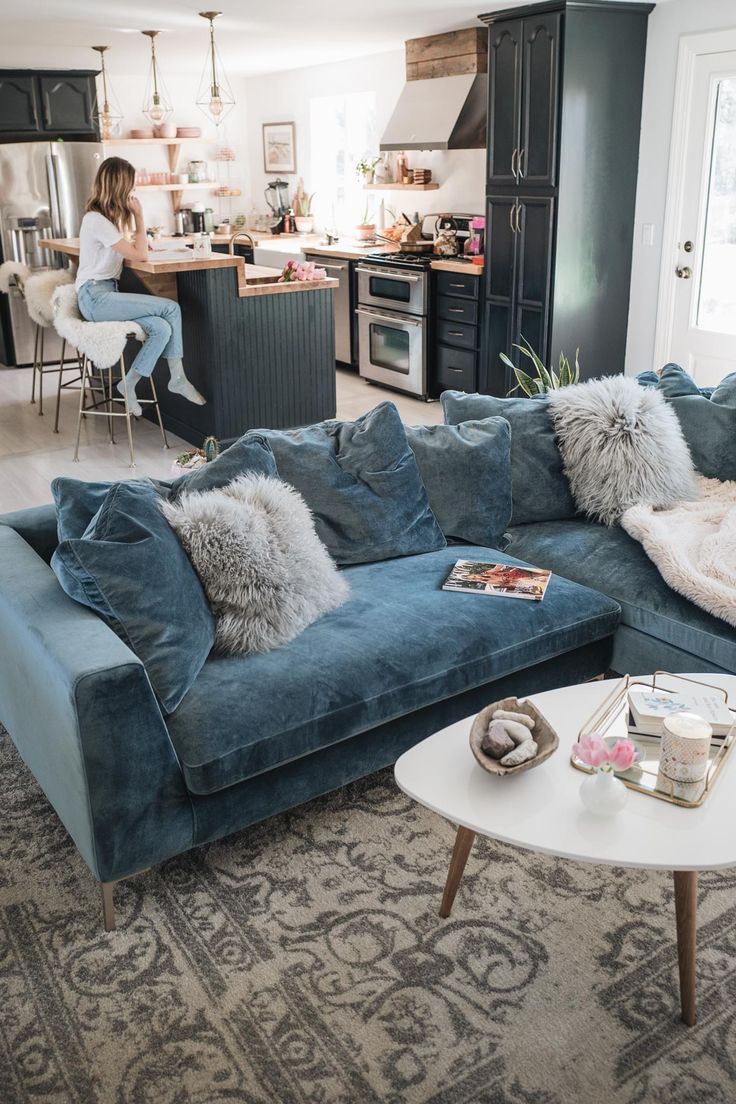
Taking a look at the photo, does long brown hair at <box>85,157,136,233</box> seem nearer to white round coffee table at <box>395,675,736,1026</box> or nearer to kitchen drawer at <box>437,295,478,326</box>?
kitchen drawer at <box>437,295,478,326</box>

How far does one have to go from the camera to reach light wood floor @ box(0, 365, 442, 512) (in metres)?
5.39

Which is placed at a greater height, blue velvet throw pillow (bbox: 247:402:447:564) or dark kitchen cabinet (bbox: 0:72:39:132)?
dark kitchen cabinet (bbox: 0:72:39:132)

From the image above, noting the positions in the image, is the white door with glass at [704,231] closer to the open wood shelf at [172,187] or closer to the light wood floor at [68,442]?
the light wood floor at [68,442]

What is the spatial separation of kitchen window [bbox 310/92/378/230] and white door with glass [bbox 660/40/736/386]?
344 cm

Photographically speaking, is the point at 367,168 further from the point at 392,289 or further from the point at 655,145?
the point at 655,145

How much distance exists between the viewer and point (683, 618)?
2686 mm

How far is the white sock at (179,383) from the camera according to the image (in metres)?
5.64

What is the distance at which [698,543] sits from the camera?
2955mm

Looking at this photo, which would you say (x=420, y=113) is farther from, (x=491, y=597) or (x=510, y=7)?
(x=491, y=597)

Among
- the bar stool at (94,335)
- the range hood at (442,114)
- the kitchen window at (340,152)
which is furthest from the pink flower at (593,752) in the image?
the kitchen window at (340,152)

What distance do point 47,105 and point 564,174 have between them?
4.65 metres

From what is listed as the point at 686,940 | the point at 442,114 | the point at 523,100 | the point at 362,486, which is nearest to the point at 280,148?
the point at 442,114

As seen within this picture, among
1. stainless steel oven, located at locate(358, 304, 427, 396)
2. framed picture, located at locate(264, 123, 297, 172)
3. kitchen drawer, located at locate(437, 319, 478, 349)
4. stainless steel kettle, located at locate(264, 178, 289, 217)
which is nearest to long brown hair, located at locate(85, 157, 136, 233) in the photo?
stainless steel oven, located at locate(358, 304, 427, 396)

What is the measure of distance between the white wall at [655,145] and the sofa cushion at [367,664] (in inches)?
142
